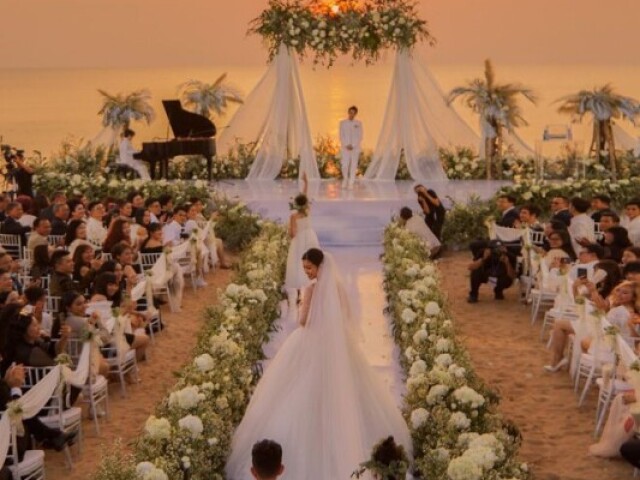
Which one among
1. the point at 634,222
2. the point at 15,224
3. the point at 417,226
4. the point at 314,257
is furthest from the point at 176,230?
the point at 314,257

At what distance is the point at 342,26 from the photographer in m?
20.3

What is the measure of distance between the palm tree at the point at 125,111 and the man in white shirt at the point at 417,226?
300 inches

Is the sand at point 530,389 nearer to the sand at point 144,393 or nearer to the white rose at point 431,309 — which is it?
the white rose at point 431,309

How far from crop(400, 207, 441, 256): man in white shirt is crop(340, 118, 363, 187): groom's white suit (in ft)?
14.4

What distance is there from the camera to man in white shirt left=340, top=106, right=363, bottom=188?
2056 centimetres

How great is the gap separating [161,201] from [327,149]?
278 inches

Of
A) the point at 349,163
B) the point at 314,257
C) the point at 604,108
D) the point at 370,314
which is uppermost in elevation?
the point at 604,108

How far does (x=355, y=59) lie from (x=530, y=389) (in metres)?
10.5

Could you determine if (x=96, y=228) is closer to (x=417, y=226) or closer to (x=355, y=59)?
(x=417, y=226)

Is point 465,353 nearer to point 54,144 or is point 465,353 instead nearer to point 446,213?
point 446,213

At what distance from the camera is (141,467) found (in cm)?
666

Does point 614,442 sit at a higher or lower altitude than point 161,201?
lower

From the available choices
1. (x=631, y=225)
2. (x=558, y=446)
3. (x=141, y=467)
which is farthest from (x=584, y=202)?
(x=141, y=467)

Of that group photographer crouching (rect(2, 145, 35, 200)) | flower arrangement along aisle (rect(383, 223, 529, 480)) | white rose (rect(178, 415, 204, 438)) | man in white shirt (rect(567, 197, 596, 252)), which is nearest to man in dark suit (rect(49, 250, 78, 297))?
flower arrangement along aisle (rect(383, 223, 529, 480))
